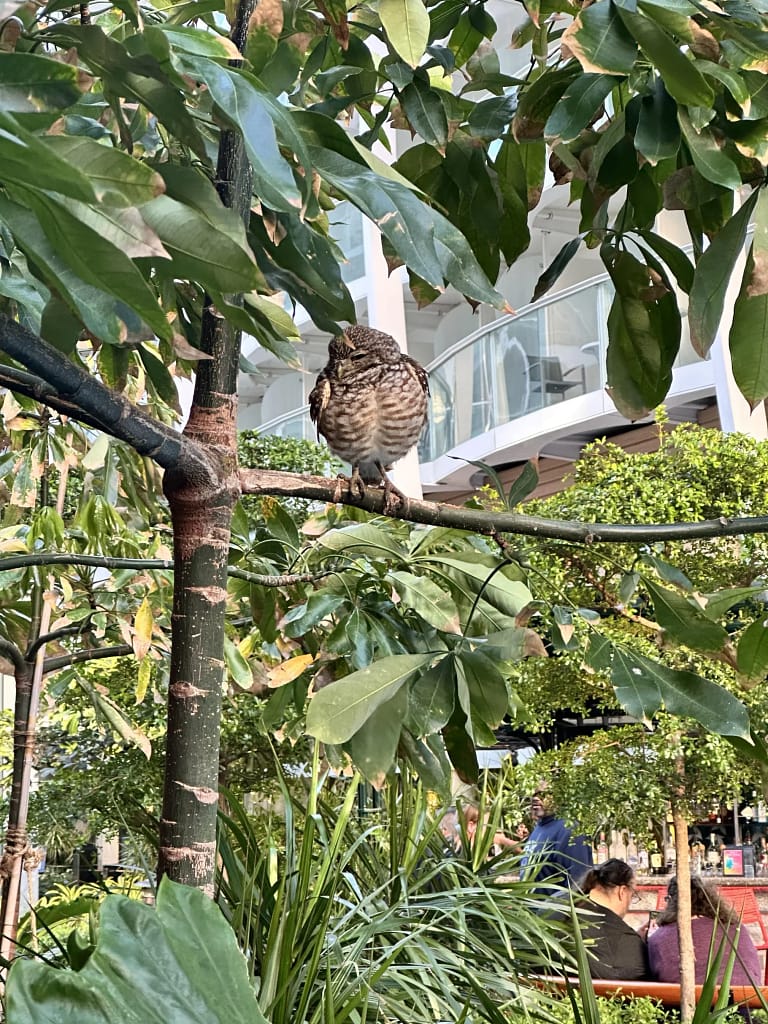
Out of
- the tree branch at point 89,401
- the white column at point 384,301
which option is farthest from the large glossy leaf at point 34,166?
the white column at point 384,301

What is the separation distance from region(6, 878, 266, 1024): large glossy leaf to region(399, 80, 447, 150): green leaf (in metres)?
0.67

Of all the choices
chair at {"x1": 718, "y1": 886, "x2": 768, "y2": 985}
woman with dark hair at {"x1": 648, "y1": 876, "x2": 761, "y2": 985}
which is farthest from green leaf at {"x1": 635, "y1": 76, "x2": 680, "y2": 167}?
chair at {"x1": 718, "y1": 886, "x2": 768, "y2": 985}

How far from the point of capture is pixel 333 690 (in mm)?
951

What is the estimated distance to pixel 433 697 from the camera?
1.03m

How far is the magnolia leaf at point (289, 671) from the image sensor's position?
4.77 feet

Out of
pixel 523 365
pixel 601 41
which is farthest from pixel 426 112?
pixel 523 365

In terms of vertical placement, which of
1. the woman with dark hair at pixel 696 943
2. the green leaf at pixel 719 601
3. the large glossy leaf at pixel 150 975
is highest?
the green leaf at pixel 719 601

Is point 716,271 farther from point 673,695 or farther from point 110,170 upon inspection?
point 110,170

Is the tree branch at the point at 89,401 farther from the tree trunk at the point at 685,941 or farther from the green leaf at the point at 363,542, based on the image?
the tree trunk at the point at 685,941

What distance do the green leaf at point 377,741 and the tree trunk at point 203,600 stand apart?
0.42 feet

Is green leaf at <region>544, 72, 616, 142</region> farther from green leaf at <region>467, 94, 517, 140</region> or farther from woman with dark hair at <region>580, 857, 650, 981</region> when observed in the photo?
woman with dark hair at <region>580, 857, 650, 981</region>

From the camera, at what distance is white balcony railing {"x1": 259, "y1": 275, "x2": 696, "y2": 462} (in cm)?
907

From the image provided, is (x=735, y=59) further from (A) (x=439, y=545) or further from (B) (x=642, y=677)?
(A) (x=439, y=545)

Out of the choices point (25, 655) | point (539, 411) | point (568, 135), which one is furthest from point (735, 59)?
point (539, 411)
